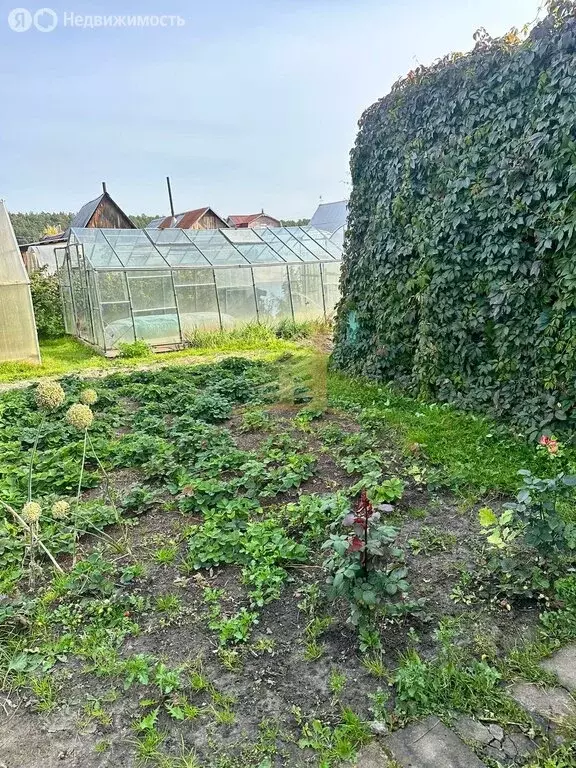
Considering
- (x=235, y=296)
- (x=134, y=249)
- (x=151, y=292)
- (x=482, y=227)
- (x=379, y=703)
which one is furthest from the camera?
(x=235, y=296)

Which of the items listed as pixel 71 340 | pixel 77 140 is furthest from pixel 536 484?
pixel 77 140

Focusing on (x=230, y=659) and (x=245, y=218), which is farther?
(x=245, y=218)

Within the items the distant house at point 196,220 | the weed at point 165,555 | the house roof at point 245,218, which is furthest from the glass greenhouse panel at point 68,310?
the house roof at point 245,218

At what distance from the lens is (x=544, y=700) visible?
1718 mm

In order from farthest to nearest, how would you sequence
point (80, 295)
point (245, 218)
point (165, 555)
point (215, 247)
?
point (245, 218) < point (215, 247) < point (80, 295) < point (165, 555)

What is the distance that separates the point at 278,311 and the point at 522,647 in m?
11.1

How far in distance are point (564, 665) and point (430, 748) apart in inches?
28.1

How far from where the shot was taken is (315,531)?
2.94 metres

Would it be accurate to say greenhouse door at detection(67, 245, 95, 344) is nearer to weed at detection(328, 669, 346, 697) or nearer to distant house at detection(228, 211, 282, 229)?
weed at detection(328, 669, 346, 697)

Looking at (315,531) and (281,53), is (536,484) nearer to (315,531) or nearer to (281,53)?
(315,531)

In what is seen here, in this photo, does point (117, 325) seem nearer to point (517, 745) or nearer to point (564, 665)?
point (564, 665)

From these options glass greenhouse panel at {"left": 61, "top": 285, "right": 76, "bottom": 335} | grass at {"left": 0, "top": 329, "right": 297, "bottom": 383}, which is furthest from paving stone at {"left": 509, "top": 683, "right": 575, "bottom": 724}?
glass greenhouse panel at {"left": 61, "top": 285, "right": 76, "bottom": 335}

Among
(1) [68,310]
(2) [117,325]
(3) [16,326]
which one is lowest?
(2) [117,325]

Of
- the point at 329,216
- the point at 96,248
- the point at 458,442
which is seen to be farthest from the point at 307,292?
the point at 329,216
